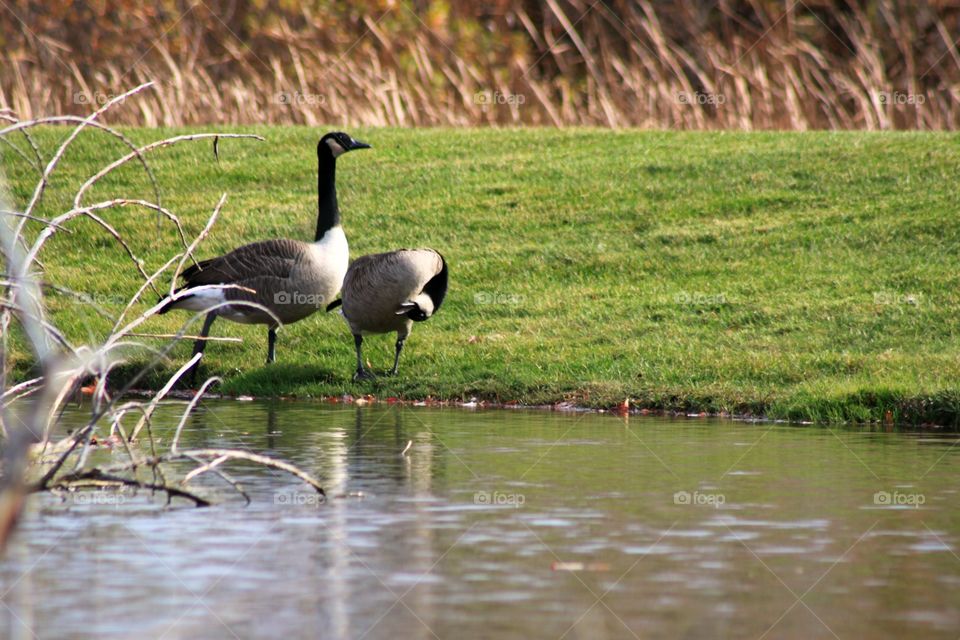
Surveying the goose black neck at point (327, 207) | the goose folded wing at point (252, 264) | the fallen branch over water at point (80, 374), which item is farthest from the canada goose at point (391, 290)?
the fallen branch over water at point (80, 374)

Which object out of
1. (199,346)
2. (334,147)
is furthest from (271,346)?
(334,147)

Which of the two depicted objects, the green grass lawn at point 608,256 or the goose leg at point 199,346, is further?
the goose leg at point 199,346

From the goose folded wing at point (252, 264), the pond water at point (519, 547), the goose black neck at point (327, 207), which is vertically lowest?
the pond water at point (519, 547)

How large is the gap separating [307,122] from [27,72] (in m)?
5.03

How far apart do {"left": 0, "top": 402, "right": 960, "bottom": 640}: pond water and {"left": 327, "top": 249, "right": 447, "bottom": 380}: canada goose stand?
136 inches

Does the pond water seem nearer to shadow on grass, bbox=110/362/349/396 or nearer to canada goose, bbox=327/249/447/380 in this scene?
canada goose, bbox=327/249/447/380

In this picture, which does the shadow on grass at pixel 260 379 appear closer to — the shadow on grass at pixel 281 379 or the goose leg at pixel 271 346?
the shadow on grass at pixel 281 379

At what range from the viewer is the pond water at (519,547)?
21.1 feet

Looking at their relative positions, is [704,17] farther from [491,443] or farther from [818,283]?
[491,443]

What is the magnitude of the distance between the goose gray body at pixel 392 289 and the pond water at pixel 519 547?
3444 millimetres

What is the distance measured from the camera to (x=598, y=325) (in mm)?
17000

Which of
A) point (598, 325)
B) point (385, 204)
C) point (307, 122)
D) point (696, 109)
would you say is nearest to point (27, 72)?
point (307, 122)

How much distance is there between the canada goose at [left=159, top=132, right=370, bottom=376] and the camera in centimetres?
1578

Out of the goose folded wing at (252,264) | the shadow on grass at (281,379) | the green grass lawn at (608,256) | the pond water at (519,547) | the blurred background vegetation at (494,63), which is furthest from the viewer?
the blurred background vegetation at (494,63)
